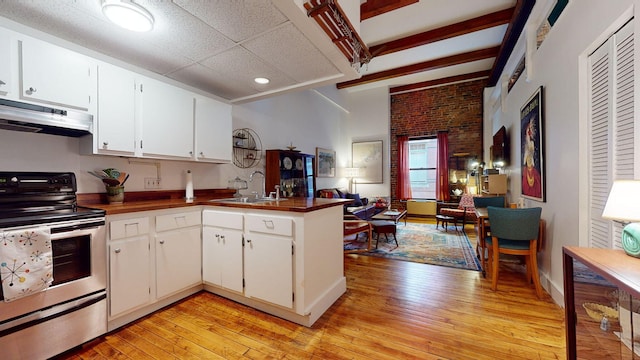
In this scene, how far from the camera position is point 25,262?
1.39 metres

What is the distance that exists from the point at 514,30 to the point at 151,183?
5477 mm

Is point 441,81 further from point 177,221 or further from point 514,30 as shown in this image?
point 177,221

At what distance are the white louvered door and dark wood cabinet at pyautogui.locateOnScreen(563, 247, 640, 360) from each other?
2.32 feet

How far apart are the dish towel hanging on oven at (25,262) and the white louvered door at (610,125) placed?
140 inches

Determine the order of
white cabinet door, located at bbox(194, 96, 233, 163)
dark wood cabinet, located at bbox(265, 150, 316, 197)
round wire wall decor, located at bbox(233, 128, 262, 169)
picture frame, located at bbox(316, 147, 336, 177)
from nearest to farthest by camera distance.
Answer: white cabinet door, located at bbox(194, 96, 233, 163) → round wire wall decor, located at bbox(233, 128, 262, 169) → dark wood cabinet, located at bbox(265, 150, 316, 197) → picture frame, located at bbox(316, 147, 336, 177)

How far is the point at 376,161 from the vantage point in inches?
291

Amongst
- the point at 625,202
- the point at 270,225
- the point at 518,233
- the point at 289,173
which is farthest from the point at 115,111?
the point at 518,233

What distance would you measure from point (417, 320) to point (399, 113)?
6.62 m

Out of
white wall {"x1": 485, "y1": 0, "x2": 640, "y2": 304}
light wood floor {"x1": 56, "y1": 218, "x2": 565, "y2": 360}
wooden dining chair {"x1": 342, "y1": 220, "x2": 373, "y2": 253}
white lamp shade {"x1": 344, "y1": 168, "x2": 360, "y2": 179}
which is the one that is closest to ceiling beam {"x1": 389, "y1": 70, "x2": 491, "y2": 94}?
white lamp shade {"x1": 344, "y1": 168, "x2": 360, "y2": 179}

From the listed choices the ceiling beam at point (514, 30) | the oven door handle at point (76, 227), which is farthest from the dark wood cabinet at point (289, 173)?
the ceiling beam at point (514, 30)

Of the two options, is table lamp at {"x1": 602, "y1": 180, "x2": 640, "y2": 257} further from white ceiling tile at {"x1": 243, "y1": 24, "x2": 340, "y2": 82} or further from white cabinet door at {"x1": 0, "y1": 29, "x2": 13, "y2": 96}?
white cabinet door at {"x1": 0, "y1": 29, "x2": 13, "y2": 96}

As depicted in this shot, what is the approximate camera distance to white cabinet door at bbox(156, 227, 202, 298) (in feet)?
6.89

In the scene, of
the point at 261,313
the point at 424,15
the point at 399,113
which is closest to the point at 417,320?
the point at 261,313

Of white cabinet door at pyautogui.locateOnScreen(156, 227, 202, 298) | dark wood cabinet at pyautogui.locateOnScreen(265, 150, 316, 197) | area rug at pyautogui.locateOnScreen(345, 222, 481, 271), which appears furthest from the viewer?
dark wood cabinet at pyautogui.locateOnScreen(265, 150, 316, 197)
